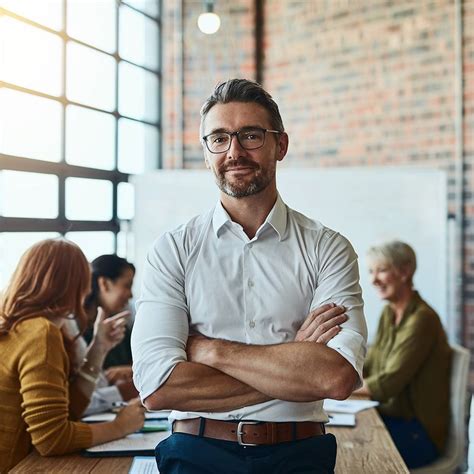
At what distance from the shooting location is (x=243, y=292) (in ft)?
6.34

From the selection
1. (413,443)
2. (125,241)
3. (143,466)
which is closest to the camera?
(143,466)

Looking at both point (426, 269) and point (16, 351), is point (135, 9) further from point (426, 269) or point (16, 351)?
point (16, 351)

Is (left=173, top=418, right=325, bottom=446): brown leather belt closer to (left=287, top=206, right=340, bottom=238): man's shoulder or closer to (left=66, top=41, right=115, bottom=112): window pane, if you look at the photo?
(left=287, top=206, right=340, bottom=238): man's shoulder

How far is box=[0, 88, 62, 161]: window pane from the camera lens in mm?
3988

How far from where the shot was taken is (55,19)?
441cm

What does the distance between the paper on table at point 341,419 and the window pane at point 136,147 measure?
9.32ft

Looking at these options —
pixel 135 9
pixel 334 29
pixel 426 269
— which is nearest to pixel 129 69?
pixel 135 9

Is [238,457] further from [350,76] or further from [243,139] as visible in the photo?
[350,76]

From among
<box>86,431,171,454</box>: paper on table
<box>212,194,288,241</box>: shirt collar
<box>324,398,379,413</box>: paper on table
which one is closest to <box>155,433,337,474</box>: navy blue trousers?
<box>86,431,171,454</box>: paper on table

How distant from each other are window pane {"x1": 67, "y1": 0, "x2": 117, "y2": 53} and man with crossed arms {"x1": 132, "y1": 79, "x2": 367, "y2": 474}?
9.50 ft

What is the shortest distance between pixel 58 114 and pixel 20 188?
61cm

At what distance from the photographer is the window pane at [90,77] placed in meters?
4.55

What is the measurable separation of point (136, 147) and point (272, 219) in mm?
3430

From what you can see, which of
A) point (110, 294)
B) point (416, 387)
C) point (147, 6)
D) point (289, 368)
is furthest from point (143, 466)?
point (147, 6)
